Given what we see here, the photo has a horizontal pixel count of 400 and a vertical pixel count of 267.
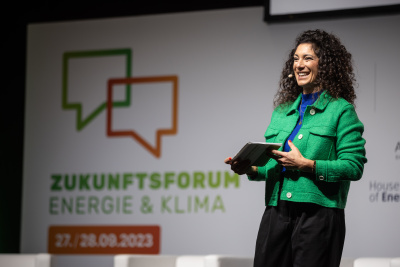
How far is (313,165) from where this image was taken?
2307 mm

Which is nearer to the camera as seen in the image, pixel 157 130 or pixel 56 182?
pixel 157 130

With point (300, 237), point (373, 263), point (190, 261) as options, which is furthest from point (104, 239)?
point (300, 237)

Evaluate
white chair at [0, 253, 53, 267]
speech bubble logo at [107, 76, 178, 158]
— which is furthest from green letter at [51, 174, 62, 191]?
white chair at [0, 253, 53, 267]

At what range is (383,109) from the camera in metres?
4.78

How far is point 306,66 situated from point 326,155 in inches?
13.7

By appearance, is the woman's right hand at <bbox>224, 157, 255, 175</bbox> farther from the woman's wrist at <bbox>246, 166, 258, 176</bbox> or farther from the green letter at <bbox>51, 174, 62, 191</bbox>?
the green letter at <bbox>51, 174, 62, 191</bbox>

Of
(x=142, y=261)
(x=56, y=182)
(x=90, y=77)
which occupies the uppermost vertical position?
(x=90, y=77)

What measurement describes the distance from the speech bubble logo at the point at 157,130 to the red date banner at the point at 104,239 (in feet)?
2.12

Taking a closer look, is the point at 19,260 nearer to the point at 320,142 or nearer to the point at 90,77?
the point at 90,77

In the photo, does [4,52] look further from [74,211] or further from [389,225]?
[389,225]

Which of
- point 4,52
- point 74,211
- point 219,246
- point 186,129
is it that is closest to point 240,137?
point 186,129

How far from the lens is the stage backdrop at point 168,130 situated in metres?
4.80

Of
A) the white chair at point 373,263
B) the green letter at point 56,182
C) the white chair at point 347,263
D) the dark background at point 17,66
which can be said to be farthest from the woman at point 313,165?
the green letter at point 56,182

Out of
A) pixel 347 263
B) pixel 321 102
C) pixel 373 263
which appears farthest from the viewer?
pixel 347 263
